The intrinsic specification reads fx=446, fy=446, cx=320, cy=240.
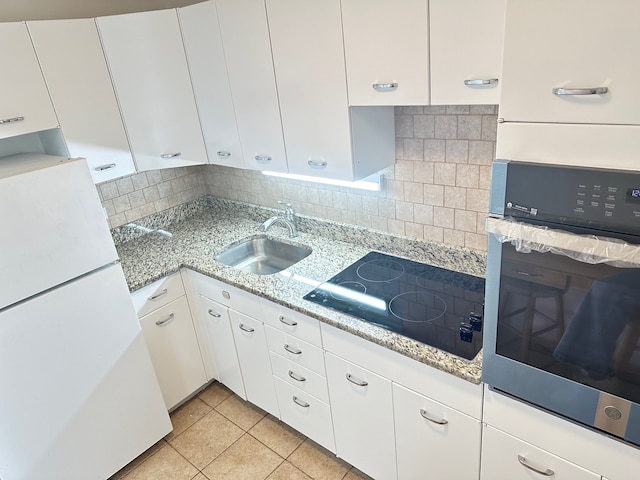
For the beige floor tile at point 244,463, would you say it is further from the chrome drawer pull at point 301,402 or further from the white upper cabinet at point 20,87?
the white upper cabinet at point 20,87

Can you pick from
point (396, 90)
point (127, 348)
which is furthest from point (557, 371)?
point (127, 348)

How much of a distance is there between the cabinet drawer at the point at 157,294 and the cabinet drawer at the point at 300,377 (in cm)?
66

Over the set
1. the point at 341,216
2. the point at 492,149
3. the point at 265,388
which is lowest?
the point at 265,388

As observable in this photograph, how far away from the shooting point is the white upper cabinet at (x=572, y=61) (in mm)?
889

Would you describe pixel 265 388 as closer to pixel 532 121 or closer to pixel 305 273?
pixel 305 273

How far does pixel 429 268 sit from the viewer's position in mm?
2072

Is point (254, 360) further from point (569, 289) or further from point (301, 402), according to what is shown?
point (569, 289)

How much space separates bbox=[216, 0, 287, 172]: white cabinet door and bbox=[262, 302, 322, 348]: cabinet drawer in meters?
0.65

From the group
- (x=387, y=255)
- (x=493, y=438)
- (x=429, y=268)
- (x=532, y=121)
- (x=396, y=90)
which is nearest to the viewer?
(x=532, y=121)

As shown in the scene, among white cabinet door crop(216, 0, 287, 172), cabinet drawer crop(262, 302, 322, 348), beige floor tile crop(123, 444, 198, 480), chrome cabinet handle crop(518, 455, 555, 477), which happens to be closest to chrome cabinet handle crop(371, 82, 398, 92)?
white cabinet door crop(216, 0, 287, 172)

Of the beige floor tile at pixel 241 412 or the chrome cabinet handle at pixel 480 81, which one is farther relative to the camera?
the beige floor tile at pixel 241 412

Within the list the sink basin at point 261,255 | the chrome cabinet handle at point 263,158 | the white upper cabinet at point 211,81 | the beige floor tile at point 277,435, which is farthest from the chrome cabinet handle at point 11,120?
the beige floor tile at point 277,435

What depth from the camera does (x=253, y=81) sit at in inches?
77.9

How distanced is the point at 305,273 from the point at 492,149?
0.99 metres
